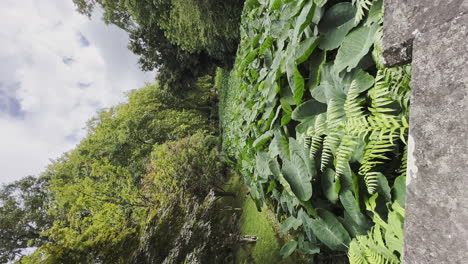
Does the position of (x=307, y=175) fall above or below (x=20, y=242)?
below

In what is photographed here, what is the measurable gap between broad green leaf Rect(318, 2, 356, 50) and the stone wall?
2.38ft

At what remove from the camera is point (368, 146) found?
110cm

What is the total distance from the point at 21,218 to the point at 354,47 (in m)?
25.2

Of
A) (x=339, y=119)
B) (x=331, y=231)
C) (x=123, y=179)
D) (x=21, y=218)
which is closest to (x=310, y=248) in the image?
(x=331, y=231)

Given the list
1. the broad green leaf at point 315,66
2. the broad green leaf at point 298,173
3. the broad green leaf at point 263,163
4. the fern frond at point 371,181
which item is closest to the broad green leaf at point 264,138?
the broad green leaf at point 263,163

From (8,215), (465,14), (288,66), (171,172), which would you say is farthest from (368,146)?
(8,215)

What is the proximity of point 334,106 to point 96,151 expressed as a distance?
17.0 metres

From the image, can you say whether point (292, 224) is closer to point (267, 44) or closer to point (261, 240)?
point (267, 44)

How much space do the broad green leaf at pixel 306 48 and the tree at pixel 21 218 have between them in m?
21.4

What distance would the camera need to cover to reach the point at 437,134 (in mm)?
542

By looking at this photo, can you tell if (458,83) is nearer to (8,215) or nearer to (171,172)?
(171,172)

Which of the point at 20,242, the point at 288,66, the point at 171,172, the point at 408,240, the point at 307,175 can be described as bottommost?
the point at 408,240

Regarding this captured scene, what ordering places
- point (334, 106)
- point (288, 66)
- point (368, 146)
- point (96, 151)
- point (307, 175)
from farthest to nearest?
1. point (96, 151)
2. point (288, 66)
3. point (307, 175)
4. point (334, 106)
5. point (368, 146)

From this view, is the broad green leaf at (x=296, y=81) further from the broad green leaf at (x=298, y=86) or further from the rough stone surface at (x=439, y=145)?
the rough stone surface at (x=439, y=145)
